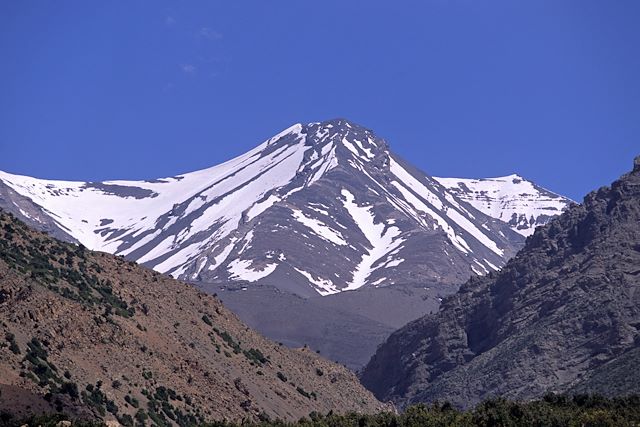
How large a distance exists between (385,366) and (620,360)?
2804 inches

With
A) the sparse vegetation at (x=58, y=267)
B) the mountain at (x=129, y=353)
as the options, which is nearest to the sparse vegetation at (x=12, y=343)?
the mountain at (x=129, y=353)

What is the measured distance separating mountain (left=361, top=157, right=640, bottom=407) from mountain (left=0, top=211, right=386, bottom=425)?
2714 cm

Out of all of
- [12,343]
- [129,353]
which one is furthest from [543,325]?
[12,343]

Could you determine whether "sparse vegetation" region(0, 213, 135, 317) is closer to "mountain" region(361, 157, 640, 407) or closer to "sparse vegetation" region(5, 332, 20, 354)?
"sparse vegetation" region(5, 332, 20, 354)

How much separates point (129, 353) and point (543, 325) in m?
83.0

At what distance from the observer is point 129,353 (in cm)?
8006

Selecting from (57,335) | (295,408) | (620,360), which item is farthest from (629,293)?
(57,335)

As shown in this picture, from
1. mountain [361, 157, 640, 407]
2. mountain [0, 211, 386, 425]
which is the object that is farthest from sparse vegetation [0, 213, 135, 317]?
mountain [361, 157, 640, 407]

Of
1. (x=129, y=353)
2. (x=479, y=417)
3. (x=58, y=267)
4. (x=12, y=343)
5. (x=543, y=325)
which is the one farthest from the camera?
(x=543, y=325)

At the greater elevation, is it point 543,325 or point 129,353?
point 543,325

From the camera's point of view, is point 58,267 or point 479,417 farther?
point 58,267

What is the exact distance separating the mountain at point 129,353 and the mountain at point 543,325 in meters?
27.1

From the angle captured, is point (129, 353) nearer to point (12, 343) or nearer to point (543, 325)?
point (12, 343)

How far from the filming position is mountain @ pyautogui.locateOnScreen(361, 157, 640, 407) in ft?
462
